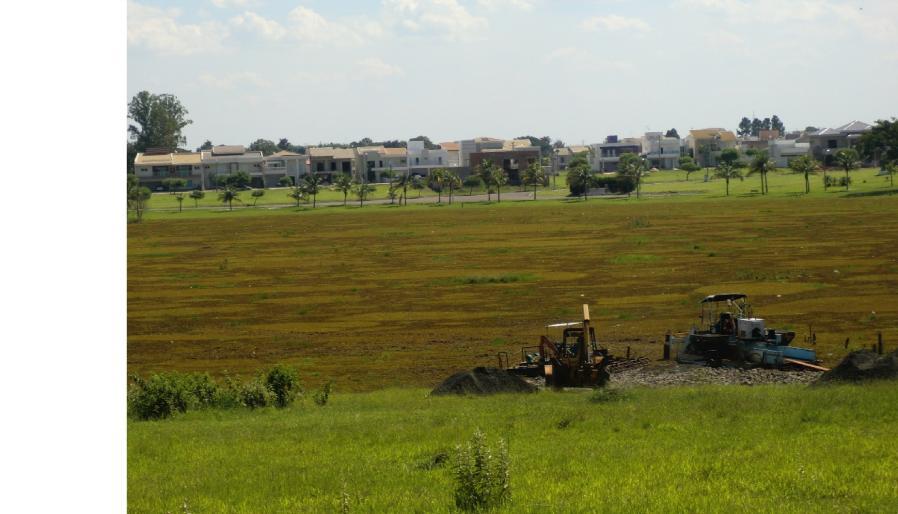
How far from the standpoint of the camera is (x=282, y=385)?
22.0 m

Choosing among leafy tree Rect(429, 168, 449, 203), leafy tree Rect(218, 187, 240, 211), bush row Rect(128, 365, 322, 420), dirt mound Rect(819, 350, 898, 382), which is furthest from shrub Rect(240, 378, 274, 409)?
leafy tree Rect(429, 168, 449, 203)

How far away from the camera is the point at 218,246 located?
248 ft

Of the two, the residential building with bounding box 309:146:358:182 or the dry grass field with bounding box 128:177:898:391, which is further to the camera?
the residential building with bounding box 309:146:358:182

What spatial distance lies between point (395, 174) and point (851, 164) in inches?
3027

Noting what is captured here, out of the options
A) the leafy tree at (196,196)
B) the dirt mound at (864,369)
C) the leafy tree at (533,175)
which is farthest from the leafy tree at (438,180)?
the dirt mound at (864,369)

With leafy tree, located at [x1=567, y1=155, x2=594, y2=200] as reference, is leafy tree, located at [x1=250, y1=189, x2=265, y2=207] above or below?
below

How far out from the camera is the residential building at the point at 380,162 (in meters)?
184

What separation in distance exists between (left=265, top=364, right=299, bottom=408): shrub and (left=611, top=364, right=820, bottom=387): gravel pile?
7063mm

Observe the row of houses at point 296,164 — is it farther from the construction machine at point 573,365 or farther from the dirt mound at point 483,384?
the dirt mound at point 483,384

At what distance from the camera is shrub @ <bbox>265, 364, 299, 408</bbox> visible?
21.8 metres

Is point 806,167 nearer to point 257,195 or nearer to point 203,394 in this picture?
point 257,195

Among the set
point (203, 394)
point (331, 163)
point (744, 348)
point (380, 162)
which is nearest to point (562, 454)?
point (203, 394)

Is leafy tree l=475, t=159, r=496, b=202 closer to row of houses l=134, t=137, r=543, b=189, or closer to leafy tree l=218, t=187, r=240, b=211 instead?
row of houses l=134, t=137, r=543, b=189
